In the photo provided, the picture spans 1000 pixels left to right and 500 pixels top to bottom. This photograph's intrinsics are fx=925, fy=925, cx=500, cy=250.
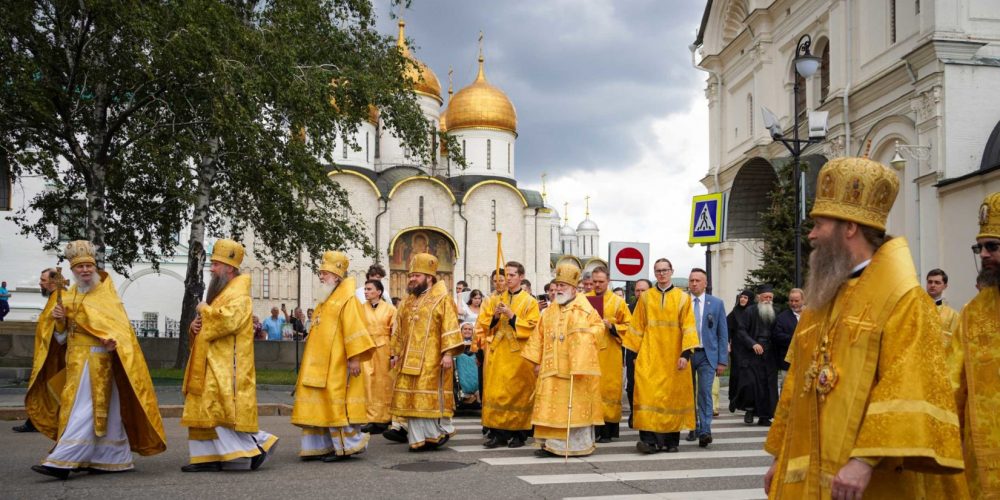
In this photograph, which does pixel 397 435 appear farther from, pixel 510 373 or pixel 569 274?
pixel 569 274

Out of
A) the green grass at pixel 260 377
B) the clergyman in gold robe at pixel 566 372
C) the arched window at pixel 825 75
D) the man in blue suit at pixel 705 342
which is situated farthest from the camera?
the arched window at pixel 825 75

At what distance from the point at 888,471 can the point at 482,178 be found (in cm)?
5170

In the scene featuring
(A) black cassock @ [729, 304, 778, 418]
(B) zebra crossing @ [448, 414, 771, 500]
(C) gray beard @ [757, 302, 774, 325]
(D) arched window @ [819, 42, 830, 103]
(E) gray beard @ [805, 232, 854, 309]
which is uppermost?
(D) arched window @ [819, 42, 830, 103]

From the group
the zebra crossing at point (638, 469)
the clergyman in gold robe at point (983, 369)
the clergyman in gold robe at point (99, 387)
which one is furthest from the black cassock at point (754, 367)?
the clergyman in gold robe at point (983, 369)

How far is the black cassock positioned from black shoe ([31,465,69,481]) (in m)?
8.46

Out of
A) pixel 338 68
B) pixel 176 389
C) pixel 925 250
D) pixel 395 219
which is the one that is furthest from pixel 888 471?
pixel 395 219

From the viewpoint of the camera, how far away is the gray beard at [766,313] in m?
12.8

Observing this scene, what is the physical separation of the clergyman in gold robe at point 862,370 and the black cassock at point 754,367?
29.8ft

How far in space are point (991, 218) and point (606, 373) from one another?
22.4ft

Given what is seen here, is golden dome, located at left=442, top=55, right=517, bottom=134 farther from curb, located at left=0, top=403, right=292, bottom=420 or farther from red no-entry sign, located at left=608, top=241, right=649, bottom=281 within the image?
curb, located at left=0, top=403, right=292, bottom=420

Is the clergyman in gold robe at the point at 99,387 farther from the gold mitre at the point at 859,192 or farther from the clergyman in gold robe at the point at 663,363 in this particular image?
the gold mitre at the point at 859,192

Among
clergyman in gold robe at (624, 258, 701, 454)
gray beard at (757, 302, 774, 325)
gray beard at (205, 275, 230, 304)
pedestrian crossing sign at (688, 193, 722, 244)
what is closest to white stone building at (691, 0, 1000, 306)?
pedestrian crossing sign at (688, 193, 722, 244)

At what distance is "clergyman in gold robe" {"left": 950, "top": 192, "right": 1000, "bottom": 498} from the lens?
13.0ft

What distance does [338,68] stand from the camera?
19984 mm
